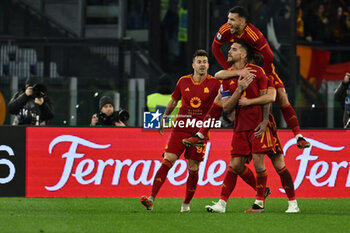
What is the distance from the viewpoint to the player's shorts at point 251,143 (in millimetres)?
13727

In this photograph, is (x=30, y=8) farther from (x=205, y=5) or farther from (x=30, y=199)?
(x=30, y=199)

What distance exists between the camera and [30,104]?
18453 millimetres

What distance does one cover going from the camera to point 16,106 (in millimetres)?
18281

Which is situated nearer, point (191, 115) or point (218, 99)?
point (218, 99)

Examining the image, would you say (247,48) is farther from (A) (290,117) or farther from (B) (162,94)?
(B) (162,94)

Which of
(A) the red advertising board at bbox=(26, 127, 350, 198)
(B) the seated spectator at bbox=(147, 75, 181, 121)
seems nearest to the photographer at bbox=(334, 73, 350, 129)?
(B) the seated spectator at bbox=(147, 75, 181, 121)

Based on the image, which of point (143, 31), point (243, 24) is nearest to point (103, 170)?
point (243, 24)

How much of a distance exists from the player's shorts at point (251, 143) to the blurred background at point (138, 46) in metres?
6.82

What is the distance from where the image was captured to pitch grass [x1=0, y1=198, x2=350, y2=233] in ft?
40.2

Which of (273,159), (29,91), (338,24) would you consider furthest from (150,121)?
(338,24)

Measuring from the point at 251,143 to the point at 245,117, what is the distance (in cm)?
32

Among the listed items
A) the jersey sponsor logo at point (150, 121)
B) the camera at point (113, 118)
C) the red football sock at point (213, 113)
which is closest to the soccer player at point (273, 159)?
the red football sock at point (213, 113)

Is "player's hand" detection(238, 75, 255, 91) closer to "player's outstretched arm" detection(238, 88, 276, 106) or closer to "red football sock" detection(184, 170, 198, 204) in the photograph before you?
"player's outstretched arm" detection(238, 88, 276, 106)

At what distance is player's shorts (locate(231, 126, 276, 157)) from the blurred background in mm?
6817
